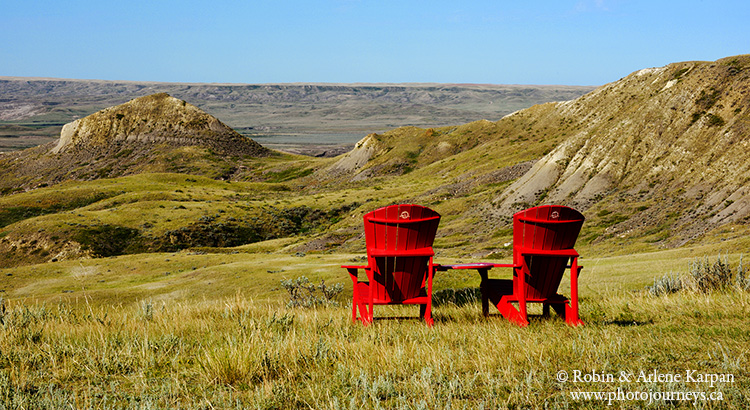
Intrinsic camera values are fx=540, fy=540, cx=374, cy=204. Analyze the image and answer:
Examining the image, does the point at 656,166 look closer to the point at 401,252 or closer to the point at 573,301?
the point at 573,301

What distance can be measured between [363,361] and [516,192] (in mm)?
48618

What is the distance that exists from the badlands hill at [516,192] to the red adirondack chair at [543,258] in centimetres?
1738

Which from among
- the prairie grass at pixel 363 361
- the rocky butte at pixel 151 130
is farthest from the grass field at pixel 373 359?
the rocky butte at pixel 151 130

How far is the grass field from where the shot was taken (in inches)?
193

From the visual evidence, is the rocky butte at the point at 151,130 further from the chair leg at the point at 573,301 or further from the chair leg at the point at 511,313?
the chair leg at the point at 573,301

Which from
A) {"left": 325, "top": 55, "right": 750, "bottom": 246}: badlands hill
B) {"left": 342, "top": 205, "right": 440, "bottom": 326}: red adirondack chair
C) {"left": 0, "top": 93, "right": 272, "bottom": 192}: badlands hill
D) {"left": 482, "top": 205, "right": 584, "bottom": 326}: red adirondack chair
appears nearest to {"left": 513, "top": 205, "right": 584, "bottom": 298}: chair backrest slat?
{"left": 482, "top": 205, "right": 584, "bottom": 326}: red adirondack chair

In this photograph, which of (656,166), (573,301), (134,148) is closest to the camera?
(573,301)

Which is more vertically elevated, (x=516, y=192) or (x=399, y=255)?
(x=399, y=255)

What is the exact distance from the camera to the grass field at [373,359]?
4902 millimetres

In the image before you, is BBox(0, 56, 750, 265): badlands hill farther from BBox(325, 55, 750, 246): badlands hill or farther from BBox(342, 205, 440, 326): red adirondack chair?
BBox(342, 205, 440, 326): red adirondack chair

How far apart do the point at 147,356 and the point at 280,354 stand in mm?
1653

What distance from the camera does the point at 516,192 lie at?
52.4m

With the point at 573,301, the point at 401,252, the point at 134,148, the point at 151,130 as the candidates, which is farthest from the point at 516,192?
the point at 151,130

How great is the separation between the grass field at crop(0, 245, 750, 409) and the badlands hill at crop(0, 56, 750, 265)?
721 inches
